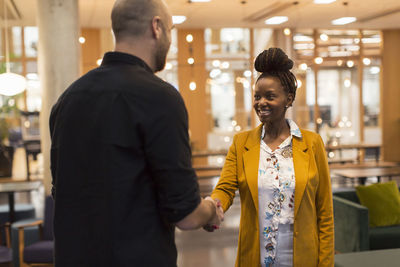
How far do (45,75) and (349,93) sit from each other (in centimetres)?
1141

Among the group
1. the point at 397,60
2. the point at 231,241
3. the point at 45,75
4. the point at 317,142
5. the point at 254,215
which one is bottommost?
the point at 231,241

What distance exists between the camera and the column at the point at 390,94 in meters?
14.1

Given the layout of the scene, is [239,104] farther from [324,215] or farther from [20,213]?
[324,215]

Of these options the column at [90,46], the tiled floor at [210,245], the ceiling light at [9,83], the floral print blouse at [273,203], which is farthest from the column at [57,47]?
the column at [90,46]

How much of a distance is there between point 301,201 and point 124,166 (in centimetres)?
107

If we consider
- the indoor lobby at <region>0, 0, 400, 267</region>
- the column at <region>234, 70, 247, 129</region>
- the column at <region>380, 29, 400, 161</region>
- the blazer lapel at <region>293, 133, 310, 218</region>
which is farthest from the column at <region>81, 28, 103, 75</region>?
the blazer lapel at <region>293, 133, 310, 218</region>

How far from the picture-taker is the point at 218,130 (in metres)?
13.8

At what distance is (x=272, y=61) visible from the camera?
2.12 m

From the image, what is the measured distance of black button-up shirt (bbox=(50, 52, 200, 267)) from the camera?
1.21 metres

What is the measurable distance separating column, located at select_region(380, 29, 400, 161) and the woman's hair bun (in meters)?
13.0

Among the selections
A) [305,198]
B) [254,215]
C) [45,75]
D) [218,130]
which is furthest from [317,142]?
[218,130]

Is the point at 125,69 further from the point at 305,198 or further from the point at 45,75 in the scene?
the point at 45,75

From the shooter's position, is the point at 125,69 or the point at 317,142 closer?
the point at 125,69

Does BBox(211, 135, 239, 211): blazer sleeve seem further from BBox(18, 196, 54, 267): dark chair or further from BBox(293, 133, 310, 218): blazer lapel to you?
BBox(18, 196, 54, 267): dark chair
